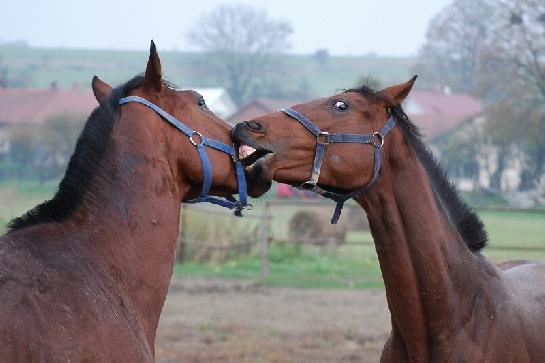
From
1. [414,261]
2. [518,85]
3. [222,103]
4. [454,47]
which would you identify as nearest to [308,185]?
[414,261]

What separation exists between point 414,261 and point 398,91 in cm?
89

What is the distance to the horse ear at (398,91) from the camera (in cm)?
485

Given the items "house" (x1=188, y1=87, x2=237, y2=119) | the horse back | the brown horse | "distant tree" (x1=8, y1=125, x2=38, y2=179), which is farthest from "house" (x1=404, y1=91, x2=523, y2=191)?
the horse back

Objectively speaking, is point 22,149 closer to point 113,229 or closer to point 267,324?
point 267,324

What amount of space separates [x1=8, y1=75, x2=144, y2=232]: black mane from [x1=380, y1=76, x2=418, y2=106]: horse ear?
1470mm

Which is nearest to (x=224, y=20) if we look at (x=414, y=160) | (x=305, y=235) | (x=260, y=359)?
(x=305, y=235)

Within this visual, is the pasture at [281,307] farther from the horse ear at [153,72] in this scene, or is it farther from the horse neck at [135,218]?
the horse ear at [153,72]

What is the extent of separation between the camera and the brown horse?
4734mm

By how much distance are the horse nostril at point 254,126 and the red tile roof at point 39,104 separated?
16089 millimetres

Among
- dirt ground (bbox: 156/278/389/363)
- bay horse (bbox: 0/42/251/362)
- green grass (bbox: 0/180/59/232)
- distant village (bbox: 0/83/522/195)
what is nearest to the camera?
bay horse (bbox: 0/42/251/362)

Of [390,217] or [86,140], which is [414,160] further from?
[86,140]

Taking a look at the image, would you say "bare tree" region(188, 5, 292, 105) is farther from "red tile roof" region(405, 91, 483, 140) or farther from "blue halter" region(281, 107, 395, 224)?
"blue halter" region(281, 107, 395, 224)

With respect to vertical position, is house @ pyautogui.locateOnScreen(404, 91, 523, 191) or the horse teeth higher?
the horse teeth

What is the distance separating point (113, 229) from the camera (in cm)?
385
